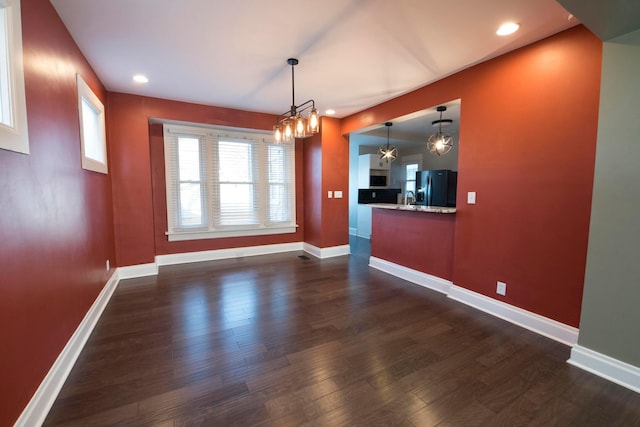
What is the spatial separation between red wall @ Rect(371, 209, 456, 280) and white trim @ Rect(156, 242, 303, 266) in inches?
74.8

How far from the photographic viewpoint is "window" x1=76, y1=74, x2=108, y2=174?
258cm

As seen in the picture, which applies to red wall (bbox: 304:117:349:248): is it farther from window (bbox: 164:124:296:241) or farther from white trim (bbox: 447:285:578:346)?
white trim (bbox: 447:285:578:346)

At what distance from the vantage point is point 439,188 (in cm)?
636

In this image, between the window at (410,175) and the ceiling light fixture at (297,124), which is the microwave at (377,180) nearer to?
the window at (410,175)

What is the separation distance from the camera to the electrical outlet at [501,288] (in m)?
2.72

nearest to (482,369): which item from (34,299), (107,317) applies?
(34,299)

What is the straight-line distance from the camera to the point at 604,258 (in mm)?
1882

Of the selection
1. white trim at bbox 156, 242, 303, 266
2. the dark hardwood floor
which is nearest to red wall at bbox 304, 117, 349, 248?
white trim at bbox 156, 242, 303, 266

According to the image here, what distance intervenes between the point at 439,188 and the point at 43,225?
654 cm

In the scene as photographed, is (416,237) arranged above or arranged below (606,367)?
above

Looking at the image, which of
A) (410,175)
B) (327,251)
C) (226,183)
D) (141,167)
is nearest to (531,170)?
(327,251)

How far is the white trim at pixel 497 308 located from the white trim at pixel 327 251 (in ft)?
4.63

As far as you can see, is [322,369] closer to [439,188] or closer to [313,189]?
[313,189]

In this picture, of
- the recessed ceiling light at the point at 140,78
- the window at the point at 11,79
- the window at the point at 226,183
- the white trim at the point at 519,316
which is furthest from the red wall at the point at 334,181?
the window at the point at 11,79
